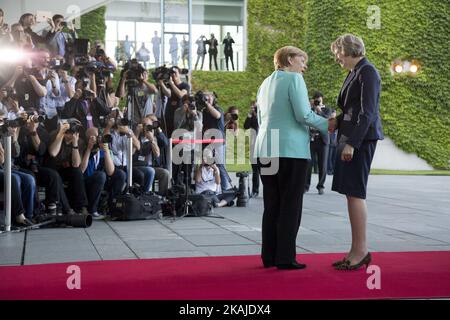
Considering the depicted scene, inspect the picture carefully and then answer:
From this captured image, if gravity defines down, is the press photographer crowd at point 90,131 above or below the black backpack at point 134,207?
above

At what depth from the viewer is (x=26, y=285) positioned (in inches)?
200

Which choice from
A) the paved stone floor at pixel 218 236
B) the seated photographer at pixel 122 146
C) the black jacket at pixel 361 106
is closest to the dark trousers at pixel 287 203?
the black jacket at pixel 361 106

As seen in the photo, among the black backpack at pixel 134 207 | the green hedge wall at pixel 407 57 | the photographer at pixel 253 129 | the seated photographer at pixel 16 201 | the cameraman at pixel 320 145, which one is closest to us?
the seated photographer at pixel 16 201

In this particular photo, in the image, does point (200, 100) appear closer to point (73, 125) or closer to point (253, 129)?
point (73, 125)

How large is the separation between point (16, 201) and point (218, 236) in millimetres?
2336

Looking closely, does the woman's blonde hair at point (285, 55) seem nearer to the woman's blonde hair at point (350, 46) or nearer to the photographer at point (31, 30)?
the woman's blonde hair at point (350, 46)

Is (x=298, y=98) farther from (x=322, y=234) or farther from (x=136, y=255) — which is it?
(x=322, y=234)

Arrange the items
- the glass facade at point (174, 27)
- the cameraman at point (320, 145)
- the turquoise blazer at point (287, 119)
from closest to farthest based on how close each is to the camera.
Result: the turquoise blazer at point (287, 119) < the cameraman at point (320, 145) < the glass facade at point (174, 27)

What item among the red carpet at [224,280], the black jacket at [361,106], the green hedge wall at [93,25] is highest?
the green hedge wall at [93,25]

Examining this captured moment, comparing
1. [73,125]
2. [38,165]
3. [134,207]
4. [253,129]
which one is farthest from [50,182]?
[253,129]

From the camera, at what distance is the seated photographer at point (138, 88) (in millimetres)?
10300

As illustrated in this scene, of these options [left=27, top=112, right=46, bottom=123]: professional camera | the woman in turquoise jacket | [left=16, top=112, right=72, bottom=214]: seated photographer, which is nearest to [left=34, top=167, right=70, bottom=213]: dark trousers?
[left=16, top=112, right=72, bottom=214]: seated photographer

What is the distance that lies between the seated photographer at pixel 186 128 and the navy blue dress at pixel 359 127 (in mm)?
4866

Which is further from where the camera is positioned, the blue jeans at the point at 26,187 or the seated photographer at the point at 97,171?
the seated photographer at the point at 97,171
